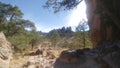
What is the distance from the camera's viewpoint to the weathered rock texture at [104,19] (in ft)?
52.2

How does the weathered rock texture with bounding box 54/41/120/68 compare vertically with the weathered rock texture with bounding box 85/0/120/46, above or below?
below

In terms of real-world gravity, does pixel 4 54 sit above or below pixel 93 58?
above

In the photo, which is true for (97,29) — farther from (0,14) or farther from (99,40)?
(0,14)

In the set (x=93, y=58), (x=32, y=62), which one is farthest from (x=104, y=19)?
(x=32, y=62)

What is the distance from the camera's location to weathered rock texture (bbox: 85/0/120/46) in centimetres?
1590

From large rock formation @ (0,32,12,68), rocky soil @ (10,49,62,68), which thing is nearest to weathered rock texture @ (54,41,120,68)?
large rock formation @ (0,32,12,68)

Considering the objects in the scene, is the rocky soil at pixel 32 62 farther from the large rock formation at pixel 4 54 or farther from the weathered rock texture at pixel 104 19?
the large rock formation at pixel 4 54

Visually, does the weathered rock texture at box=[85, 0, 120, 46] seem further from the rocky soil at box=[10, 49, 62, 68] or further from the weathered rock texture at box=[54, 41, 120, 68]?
the rocky soil at box=[10, 49, 62, 68]

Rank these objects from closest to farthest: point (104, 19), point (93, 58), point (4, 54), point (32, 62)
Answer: point (93, 58) < point (104, 19) < point (4, 54) < point (32, 62)

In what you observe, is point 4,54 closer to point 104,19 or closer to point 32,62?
point 104,19

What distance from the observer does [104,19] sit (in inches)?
703

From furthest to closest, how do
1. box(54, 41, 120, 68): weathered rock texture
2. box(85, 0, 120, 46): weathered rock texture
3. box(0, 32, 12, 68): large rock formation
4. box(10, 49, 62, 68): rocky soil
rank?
box(10, 49, 62, 68): rocky soil < box(0, 32, 12, 68): large rock formation < box(85, 0, 120, 46): weathered rock texture < box(54, 41, 120, 68): weathered rock texture

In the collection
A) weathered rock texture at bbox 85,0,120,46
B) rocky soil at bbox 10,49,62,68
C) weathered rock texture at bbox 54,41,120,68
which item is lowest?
rocky soil at bbox 10,49,62,68

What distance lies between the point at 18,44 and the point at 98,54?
87.5ft
